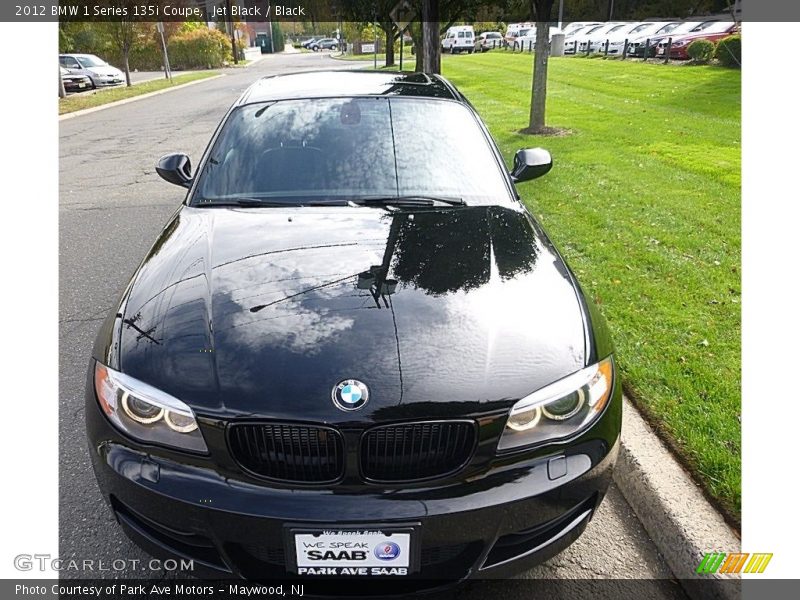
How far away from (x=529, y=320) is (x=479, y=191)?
114cm

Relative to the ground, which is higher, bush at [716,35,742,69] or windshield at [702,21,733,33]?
windshield at [702,21,733,33]

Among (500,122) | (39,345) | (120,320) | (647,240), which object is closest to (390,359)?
(120,320)

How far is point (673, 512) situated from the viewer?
242 centimetres

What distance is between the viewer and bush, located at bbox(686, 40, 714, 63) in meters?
21.3

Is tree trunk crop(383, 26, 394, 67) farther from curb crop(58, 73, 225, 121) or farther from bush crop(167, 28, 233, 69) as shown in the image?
bush crop(167, 28, 233, 69)

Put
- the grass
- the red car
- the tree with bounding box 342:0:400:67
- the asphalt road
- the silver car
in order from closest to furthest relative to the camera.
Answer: the asphalt road, the grass, the red car, the tree with bounding box 342:0:400:67, the silver car

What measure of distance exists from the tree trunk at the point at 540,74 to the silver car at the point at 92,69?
22197mm

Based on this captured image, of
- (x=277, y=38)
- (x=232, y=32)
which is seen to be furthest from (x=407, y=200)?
(x=277, y=38)

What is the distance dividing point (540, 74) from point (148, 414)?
950cm

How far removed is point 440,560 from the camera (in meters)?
1.85

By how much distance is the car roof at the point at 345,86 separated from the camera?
3.61 metres

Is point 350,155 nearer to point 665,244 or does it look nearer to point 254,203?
point 254,203

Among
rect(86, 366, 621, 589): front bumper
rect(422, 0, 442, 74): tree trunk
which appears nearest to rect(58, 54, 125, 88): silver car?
rect(422, 0, 442, 74): tree trunk
